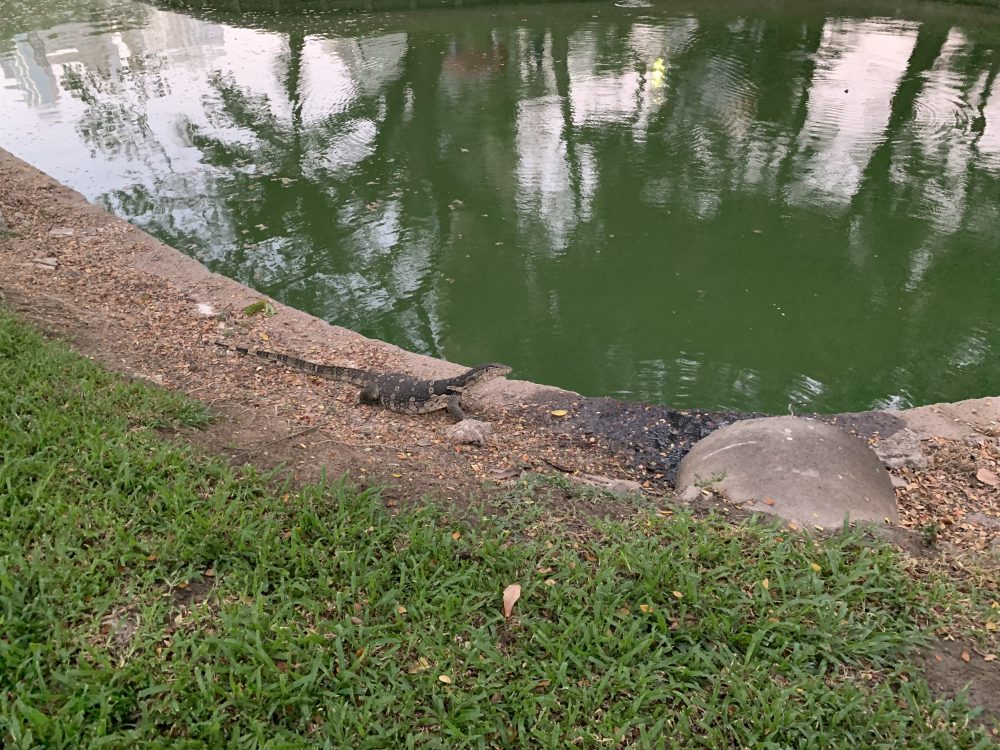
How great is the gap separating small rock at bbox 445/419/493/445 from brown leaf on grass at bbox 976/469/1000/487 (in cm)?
279

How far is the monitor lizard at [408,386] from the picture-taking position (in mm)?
5051

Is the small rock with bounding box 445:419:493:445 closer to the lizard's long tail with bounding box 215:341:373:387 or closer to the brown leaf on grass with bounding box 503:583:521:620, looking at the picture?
the lizard's long tail with bounding box 215:341:373:387

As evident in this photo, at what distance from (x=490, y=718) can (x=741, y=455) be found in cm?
213

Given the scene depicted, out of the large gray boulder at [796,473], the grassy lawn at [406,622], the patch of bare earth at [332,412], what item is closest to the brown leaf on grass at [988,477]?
the patch of bare earth at [332,412]

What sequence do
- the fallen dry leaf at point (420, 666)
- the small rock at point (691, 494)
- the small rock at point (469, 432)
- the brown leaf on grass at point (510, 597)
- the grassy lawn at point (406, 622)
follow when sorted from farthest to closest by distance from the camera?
the small rock at point (469, 432) → the small rock at point (691, 494) → the brown leaf on grass at point (510, 597) → the fallen dry leaf at point (420, 666) → the grassy lawn at point (406, 622)

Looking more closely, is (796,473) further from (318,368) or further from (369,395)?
(318,368)

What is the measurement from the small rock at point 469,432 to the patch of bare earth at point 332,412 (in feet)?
0.23

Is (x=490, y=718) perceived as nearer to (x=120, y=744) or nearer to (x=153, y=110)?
(x=120, y=744)

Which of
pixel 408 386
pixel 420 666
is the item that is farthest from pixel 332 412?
pixel 420 666

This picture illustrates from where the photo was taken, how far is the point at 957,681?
252 centimetres

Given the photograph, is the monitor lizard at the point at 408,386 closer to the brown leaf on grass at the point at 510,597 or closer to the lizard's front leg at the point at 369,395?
the lizard's front leg at the point at 369,395

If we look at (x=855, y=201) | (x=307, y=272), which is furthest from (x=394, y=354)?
(x=855, y=201)

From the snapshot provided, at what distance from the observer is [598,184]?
8672 mm

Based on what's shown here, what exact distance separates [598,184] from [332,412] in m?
5.18
